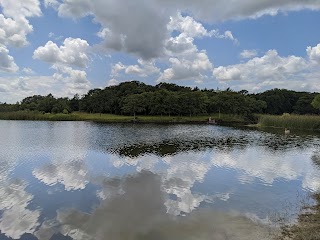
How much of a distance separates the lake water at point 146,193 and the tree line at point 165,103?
81092 millimetres

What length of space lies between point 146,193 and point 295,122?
57663mm

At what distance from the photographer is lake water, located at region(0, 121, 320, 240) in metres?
11.1

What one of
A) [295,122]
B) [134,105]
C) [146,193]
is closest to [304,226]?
[146,193]

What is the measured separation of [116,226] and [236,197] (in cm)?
690

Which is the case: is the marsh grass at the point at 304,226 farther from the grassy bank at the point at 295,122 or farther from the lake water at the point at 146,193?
the grassy bank at the point at 295,122

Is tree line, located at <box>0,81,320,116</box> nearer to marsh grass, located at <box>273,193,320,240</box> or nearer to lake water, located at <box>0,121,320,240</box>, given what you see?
lake water, located at <box>0,121,320,240</box>

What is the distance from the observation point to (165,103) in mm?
109062

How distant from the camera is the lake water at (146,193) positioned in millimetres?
11117

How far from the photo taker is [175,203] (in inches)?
559

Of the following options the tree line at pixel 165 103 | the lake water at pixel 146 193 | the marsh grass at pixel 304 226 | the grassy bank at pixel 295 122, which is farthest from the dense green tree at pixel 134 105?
the marsh grass at pixel 304 226

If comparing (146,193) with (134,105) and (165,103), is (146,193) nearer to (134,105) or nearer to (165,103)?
(134,105)

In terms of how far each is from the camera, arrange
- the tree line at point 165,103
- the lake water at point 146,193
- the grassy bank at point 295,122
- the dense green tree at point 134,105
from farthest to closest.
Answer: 1. the tree line at point 165,103
2. the dense green tree at point 134,105
3. the grassy bank at point 295,122
4. the lake water at point 146,193

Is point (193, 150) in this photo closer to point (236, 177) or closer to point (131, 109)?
point (236, 177)

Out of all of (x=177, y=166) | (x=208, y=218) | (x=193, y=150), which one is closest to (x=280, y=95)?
(x=193, y=150)
